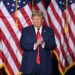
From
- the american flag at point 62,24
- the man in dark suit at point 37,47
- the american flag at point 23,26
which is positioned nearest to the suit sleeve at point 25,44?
the man in dark suit at point 37,47

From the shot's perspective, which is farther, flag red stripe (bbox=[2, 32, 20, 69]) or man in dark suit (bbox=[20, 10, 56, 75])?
flag red stripe (bbox=[2, 32, 20, 69])

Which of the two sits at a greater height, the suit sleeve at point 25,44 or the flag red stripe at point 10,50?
the suit sleeve at point 25,44

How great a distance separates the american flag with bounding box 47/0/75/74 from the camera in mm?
4379

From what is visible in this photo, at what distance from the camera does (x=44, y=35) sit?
360 centimetres

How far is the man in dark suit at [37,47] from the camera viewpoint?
3523 millimetres

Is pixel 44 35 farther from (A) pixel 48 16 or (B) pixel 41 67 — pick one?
(A) pixel 48 16

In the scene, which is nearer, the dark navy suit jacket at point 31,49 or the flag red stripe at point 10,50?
the dark navy suit jacket at point 31,49

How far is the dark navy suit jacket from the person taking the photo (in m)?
3.55

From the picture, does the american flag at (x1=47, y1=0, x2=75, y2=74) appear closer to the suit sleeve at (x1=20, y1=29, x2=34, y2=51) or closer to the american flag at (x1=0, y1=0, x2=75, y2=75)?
the american flag at (x1=0, y1=0, x2=75, y2=75)

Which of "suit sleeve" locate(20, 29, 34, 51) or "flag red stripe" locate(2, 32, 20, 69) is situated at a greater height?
→ "suit sleeve" locate(20, 29, 34, 51)

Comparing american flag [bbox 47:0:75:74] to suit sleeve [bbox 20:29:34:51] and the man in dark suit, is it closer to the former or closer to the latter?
the man in dark suit

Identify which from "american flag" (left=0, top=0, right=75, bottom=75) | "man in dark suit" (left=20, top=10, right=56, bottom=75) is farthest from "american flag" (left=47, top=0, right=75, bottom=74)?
"man in dark suit" (left=20, top=10, right=56, bottom=75)

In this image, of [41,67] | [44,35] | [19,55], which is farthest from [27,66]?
[19,55]

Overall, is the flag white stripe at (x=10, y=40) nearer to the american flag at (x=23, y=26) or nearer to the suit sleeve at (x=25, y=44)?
the american flag at (x=23, y=26)
